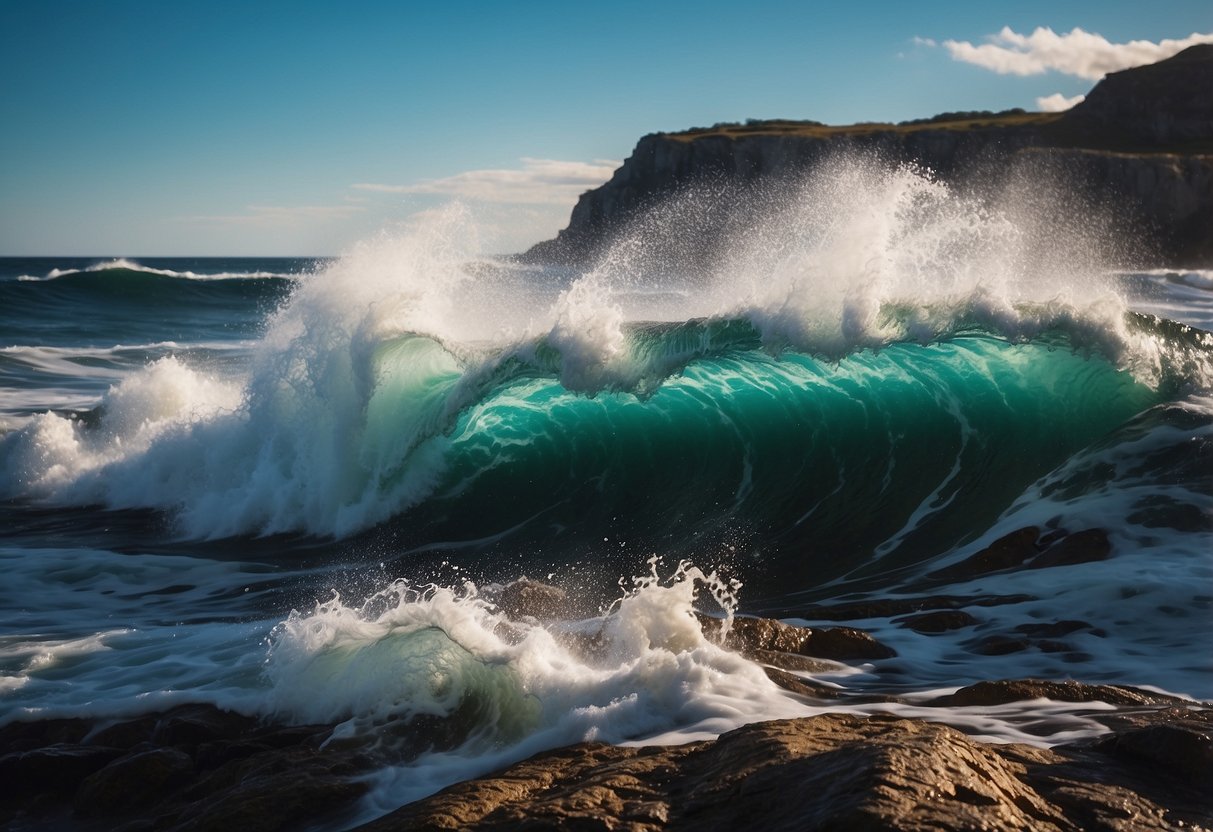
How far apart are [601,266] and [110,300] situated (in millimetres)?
33705

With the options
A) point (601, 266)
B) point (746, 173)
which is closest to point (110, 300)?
point (601, 266)

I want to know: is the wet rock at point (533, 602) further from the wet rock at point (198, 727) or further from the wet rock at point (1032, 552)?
the wet rock at point (1032, 552)

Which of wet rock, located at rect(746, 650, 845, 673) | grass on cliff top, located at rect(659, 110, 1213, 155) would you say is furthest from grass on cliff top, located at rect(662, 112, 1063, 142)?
wet rock, located at rect(746, 650, 845, 673)

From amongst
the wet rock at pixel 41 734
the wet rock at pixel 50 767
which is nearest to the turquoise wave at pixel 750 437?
the wet rock at pixel 41 734

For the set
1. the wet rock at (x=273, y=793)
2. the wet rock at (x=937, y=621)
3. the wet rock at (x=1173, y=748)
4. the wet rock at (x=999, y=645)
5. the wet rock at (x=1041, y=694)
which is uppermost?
the wet rock at (x=1173, y=748)

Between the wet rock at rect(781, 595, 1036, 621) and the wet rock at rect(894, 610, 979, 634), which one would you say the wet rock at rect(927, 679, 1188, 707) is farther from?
the wet rock at rect(781, 595, 1036, 621)

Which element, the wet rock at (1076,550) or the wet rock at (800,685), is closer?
the wet rock at (800,685)

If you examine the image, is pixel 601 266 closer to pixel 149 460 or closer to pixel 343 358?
pixel 343 358

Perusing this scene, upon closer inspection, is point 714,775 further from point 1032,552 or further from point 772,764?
point 1032,552

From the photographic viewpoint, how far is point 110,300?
40094 millimetres

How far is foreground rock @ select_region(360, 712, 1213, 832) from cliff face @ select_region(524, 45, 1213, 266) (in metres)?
56.4

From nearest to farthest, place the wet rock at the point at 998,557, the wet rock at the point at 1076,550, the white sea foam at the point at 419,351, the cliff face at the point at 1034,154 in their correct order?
the wet rock at the point at 1076,550
the wet rock at the point at 998,557
the white sea foam at the point at 419,351
the cliff face at the point at 1034,154

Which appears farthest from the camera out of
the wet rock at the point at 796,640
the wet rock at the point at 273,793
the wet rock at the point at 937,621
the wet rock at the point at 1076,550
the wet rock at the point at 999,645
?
the wet rock at the point at 1076,550

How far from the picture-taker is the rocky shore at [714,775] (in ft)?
10.8
